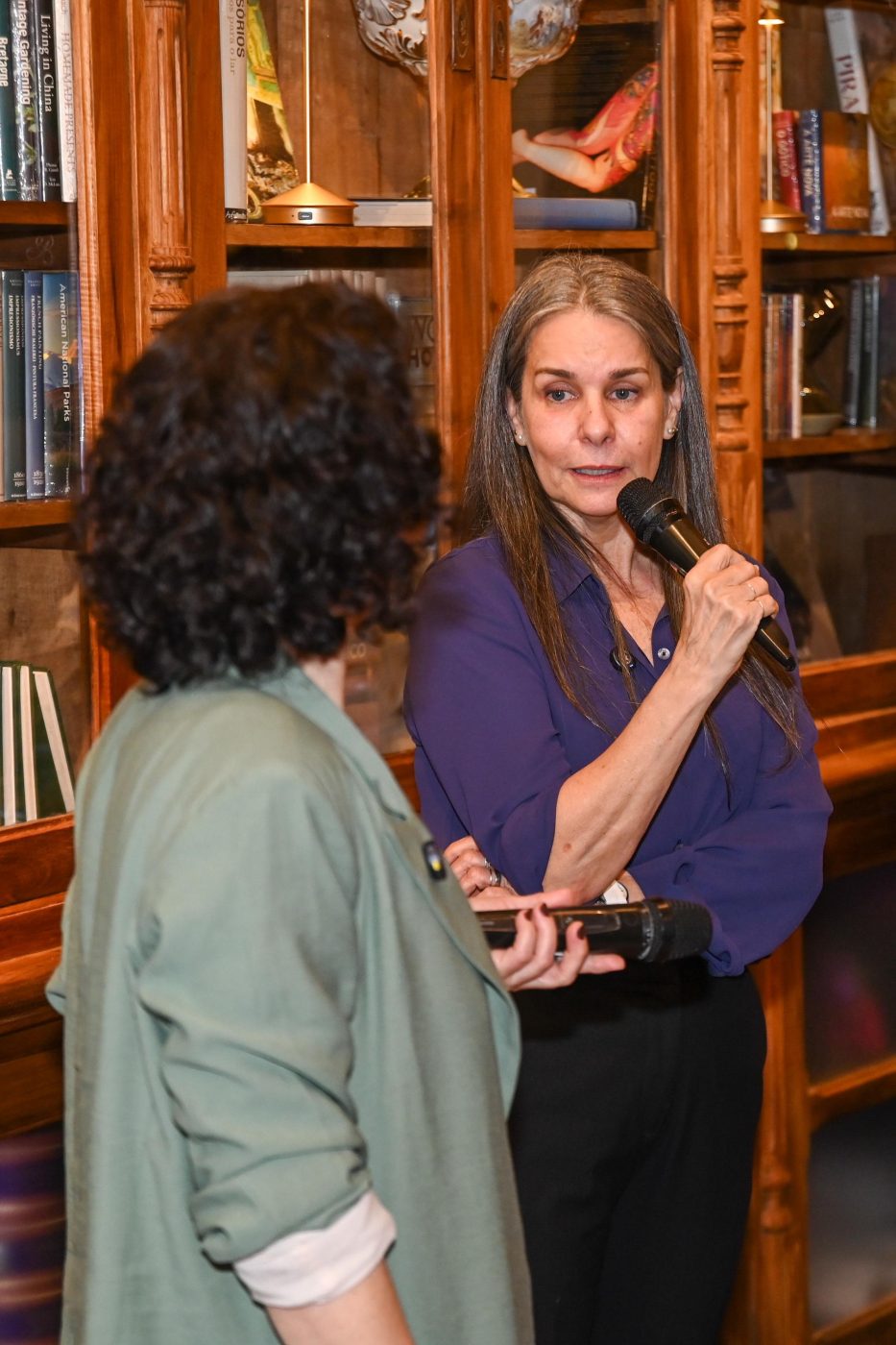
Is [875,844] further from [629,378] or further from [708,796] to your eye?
[629,378]

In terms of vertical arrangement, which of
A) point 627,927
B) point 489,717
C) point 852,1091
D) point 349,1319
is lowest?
point 852,1091

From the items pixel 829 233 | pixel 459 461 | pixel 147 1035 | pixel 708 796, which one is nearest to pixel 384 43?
pixel 459 461

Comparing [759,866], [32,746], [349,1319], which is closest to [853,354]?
[759,866]

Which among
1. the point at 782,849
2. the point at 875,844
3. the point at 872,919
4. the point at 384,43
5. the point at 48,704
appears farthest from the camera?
the point at 872,919

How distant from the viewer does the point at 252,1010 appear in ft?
2.64

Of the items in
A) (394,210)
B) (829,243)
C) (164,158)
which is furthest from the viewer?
(829,243)

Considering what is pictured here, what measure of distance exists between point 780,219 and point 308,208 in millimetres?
776

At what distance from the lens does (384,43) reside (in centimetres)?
191

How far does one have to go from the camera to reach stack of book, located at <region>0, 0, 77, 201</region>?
5.15ft

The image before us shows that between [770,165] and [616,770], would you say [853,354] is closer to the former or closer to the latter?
[770,165]

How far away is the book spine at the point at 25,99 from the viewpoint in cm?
156

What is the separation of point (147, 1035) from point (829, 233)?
191 cm

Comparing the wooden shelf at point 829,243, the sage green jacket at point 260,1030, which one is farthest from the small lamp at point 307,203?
the sage green jacket at point 260,1030

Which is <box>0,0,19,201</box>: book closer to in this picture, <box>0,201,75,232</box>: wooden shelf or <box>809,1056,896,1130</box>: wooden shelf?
<box>0,201,75,232</box>: wooden shelf
